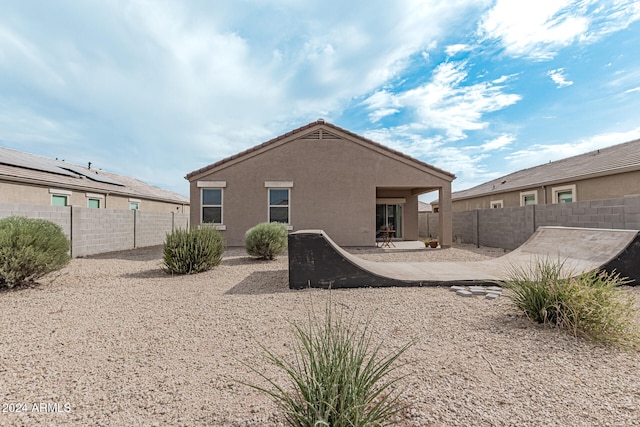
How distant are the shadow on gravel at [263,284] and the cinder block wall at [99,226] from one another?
4.24 m

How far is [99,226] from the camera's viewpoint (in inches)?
454

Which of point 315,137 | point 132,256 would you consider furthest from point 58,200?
point 315,137

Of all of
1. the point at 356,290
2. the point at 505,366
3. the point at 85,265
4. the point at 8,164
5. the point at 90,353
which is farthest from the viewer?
the point at 8,164

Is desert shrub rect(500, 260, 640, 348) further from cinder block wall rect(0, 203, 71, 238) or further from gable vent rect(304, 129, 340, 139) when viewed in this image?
cinder block wall rect(0, 203, 71, 238)

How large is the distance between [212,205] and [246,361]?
10854mm

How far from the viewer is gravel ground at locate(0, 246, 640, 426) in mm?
2023

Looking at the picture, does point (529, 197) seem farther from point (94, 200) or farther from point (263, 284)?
point (94, 200)

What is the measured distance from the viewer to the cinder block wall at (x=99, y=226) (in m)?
9.55

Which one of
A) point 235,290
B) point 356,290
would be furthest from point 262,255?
point 356,290

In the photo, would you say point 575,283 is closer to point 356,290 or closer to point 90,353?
point 356,290

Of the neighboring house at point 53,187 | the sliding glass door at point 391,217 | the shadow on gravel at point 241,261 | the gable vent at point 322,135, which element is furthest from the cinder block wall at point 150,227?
the sliding glass door at point 391,217

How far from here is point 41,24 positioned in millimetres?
7590

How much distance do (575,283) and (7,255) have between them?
8.84 meters

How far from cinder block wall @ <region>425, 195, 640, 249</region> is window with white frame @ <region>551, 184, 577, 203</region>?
3293 mm
